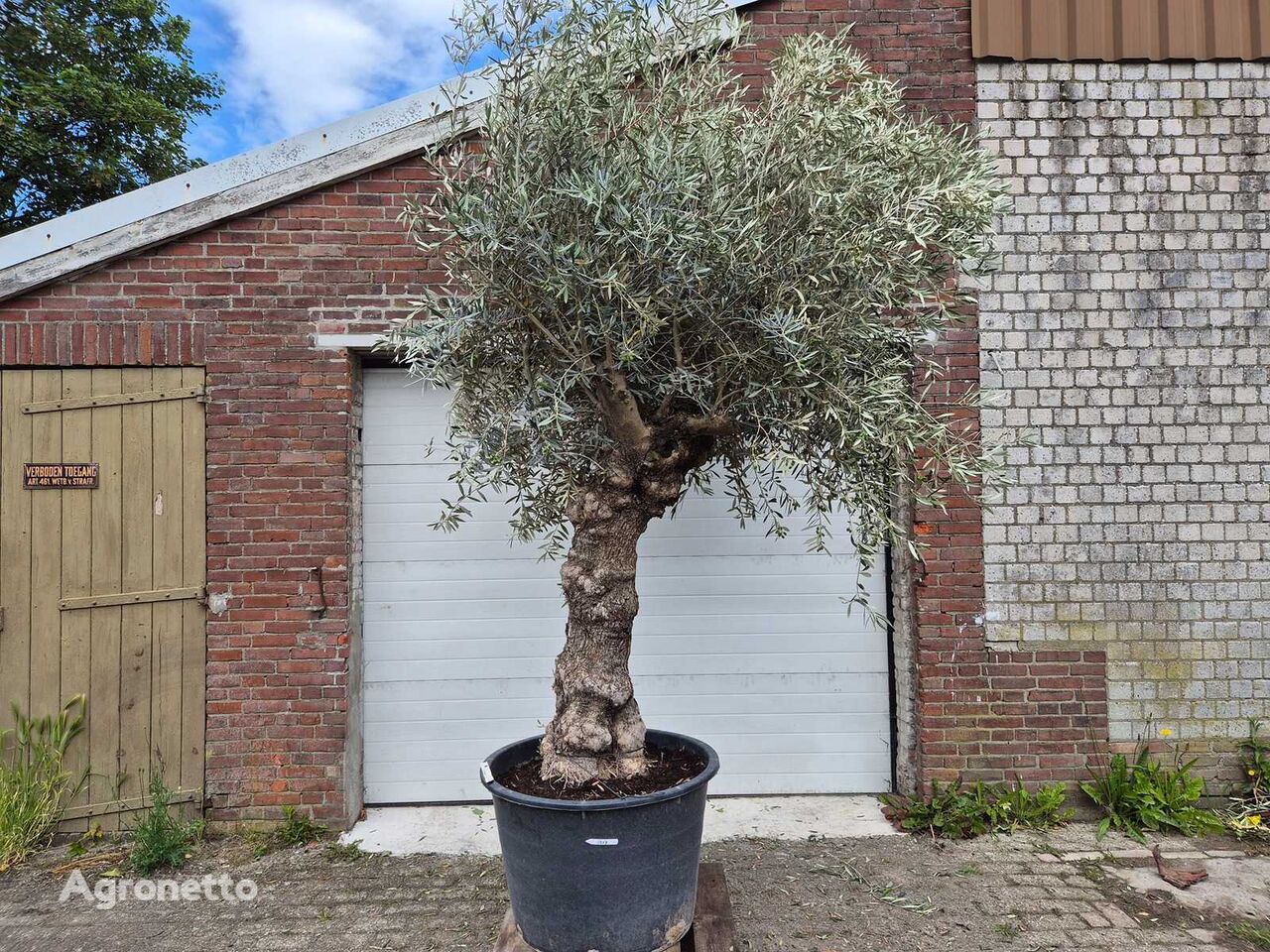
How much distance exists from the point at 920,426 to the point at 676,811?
173 centimetres

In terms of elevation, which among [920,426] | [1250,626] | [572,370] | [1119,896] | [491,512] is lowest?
[1119,896]

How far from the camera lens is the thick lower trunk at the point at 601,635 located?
3.11m

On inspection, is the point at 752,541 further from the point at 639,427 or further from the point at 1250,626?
the point at 1250,626

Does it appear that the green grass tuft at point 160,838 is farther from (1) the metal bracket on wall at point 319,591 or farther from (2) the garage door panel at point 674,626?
(2) the garage door panel at point 674,626

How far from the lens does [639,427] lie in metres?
2.95

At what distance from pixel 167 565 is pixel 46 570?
24.9 inches

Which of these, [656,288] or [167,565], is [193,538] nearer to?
[167,565]

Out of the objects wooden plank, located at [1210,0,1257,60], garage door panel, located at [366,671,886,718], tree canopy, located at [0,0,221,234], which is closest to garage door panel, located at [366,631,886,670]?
garage door panel, located at [366,671,886,718]

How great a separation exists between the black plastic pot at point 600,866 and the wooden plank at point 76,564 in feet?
9.31

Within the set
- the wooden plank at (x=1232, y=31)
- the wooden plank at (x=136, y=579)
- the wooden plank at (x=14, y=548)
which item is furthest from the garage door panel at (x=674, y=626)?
the wooden plank at (x=1232, y=31)

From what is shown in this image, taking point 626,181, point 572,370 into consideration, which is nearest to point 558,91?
point 626,181

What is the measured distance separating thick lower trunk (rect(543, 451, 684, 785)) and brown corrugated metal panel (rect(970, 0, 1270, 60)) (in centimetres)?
370

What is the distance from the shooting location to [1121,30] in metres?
4.65

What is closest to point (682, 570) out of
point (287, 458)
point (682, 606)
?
point (682, 606)
